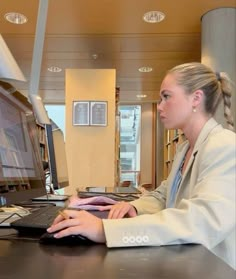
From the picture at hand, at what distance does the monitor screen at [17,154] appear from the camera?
1088 mm

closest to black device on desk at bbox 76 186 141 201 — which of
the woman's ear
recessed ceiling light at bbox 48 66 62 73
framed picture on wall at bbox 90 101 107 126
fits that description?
the woman's ear

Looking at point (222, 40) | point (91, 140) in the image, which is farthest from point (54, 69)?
point (222, 40)

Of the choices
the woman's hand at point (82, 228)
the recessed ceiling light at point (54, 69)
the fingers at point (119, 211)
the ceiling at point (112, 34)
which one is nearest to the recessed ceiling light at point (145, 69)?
the ceiling at point (112, 34)

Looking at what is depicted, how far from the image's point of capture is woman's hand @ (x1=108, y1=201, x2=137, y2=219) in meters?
1.07

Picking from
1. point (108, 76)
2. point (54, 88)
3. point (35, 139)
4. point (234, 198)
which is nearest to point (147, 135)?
point (54, 88)

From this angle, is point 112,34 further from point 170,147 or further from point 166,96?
point 170,147

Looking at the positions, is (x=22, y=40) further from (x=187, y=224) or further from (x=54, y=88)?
(x=187, y=224)

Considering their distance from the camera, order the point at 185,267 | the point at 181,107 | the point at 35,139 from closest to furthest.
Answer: the point at 185,267 < the point at 181,107 < the point at 35,139

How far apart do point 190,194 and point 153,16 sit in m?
3.15

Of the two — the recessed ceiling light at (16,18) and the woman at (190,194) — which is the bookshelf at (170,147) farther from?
the woman at (190,194)

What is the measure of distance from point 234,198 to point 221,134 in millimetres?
263

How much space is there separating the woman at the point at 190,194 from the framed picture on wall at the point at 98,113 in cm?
337

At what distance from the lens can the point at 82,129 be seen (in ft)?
15.9

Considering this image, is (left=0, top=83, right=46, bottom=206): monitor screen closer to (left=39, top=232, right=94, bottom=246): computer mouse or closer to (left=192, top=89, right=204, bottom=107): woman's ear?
(left=39, top=232, right=94, bottom=246): computer mouse
